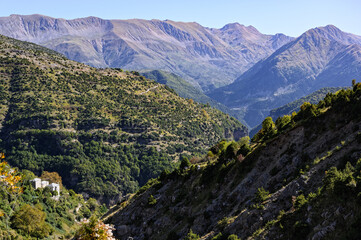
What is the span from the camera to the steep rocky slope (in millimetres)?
21734

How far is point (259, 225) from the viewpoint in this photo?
87.6 ft

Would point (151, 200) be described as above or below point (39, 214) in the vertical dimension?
above

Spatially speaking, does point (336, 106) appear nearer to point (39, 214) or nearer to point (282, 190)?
point (282, 190)

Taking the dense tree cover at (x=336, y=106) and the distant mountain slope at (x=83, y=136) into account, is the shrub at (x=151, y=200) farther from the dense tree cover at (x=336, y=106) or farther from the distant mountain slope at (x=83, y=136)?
the distant mountain slope at (x=83, y=136)

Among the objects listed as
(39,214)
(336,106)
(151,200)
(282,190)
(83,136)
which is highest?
(336,106)

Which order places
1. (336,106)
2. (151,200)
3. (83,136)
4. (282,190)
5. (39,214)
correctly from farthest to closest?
(83,136) < (39,214) < (151,200) < (336,106) < (282,190)

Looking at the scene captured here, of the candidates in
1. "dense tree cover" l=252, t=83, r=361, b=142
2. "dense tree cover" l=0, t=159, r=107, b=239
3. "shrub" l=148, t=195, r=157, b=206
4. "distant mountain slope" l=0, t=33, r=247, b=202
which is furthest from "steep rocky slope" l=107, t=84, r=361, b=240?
"distant mountain slope" l=0, t=33, r=247, b=202

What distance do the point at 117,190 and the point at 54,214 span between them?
6643 cm

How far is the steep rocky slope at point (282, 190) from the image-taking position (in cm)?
2173

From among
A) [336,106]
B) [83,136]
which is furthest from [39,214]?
[83,136]

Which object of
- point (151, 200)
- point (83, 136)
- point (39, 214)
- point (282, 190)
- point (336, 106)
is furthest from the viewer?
point (83, 136)

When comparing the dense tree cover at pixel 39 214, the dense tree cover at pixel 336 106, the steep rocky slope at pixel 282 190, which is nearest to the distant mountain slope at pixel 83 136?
the dense tree cover at pixel 39 214

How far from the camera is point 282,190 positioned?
2838cm

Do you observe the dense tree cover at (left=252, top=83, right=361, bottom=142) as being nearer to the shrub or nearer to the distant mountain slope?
the shrub
